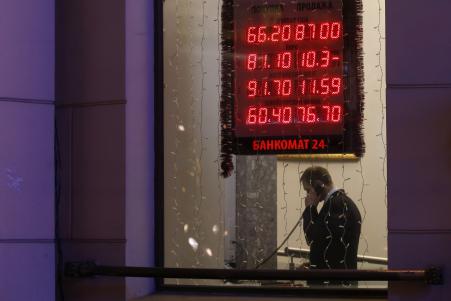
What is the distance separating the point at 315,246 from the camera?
6.28 metres

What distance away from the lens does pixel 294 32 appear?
634 cm

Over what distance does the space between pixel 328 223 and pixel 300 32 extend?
1418 mm

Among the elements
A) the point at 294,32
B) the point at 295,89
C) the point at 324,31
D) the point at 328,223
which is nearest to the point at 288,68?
the point at 295,89

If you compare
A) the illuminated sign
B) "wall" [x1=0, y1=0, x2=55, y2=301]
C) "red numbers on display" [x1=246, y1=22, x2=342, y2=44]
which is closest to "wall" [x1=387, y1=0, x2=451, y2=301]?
the illuminated sign

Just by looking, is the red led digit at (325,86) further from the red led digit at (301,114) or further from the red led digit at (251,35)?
the red led digit at (251,35)

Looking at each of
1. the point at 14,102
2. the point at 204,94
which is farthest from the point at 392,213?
the point at 14,102

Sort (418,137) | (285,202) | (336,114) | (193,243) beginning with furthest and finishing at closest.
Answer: (193,243) < (285,202) < (336,114) < (418,137)

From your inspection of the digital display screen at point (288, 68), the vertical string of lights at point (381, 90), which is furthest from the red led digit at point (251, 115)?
the vertical string of lights at point (381, 90)

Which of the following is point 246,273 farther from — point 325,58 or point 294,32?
point 294,32

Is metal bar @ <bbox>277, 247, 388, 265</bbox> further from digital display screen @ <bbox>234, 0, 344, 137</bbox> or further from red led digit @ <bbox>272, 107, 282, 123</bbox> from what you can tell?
red led digit @ <bbox>272, 107, 282, 123</bbox>

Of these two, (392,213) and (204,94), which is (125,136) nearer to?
(204,94)

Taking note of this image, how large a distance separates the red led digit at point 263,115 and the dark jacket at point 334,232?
2.38ft

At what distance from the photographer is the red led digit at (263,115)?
6383mm

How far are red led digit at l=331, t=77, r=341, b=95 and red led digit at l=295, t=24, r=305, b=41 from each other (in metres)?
0.39
